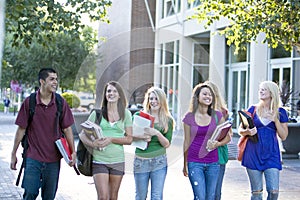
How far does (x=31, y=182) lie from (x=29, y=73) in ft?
102

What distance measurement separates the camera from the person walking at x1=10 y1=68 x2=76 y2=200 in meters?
5.93

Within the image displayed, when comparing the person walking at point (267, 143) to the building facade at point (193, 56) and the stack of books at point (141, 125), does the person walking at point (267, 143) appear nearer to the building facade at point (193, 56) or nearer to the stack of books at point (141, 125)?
the stack of books at point (141, 125)

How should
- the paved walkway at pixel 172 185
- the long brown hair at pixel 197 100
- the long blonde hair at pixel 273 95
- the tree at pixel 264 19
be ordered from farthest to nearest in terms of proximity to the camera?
the tree at pixel 264 19 < the paved walkway at pixel 172 185 < the long blonde hair at pixel 273 95 < the long brown hair at pixel 197 100

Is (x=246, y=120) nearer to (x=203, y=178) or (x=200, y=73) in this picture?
(x=203, y=178)

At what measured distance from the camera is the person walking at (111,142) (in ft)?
18.9

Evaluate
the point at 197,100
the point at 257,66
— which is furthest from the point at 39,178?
the point at 257,66

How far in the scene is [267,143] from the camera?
636 centimetres

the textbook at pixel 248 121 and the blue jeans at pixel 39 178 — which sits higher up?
the textbook at pixel 248 121

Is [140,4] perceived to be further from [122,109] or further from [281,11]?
[122,109]

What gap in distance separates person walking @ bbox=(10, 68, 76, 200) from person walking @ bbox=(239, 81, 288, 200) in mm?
2056

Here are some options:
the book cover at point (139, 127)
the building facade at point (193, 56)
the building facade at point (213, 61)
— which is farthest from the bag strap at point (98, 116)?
the building facade at point (213, 61)

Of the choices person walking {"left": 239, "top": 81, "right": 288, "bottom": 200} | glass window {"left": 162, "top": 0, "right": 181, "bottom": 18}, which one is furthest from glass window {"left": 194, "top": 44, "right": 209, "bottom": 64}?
person walking {"left": 239, "top": 81, "right": 288, "bottom": 200}

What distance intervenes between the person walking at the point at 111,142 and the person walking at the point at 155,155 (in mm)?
244

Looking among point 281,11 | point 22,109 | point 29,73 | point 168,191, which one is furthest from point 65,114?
point 29,73
